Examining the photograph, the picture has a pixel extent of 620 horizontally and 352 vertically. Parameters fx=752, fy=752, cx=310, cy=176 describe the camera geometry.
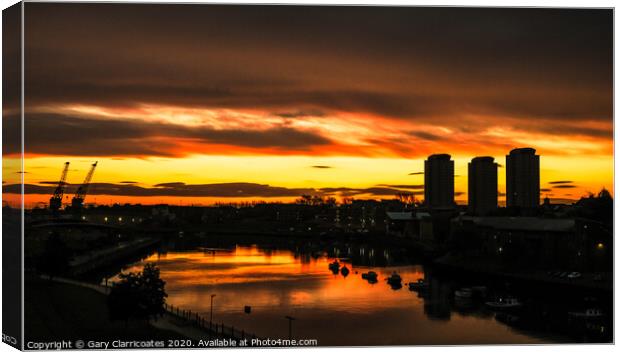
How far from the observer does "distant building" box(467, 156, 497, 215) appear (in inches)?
473

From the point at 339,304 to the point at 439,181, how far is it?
367cm

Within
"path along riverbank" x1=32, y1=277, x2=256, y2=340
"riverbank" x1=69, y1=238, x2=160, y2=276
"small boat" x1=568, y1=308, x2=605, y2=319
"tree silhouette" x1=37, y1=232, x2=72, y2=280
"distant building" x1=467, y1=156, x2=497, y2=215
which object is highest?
"distant building" x1=467, y1=156, x2=497, y2=215

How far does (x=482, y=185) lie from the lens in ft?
49.9

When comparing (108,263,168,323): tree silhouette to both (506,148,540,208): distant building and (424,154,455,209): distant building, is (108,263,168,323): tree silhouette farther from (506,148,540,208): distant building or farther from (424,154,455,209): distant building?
(506,148,540,208): distant building

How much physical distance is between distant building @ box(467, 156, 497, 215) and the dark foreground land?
5819mm

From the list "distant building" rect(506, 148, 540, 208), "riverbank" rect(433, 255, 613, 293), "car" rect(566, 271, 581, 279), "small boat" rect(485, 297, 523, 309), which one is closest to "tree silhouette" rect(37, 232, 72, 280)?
"distant building" rect(506, 148, 540, 208)

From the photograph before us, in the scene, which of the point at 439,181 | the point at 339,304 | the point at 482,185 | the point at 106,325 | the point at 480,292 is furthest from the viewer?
the point at 439,181

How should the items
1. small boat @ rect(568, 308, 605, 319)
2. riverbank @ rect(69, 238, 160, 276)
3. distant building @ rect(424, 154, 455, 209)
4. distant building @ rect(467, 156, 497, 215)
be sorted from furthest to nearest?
riverbank @ rect(69, 238, 160, 276)
distant building @ rect(424, 154, 455, 209)
distant building @ rect(467, 156, 497, 215)
small boat @ rect(568, 308, 605, 319)

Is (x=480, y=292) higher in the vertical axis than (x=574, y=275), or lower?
lower

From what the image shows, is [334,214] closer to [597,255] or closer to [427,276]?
[427,276]

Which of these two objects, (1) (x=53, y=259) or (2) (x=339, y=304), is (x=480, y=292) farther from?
(1) (x=53, y=259)

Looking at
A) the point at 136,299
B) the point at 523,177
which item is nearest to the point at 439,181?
the point at 523,177

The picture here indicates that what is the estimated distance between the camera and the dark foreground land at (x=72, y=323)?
22.8ft

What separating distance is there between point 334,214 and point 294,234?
270 cm
